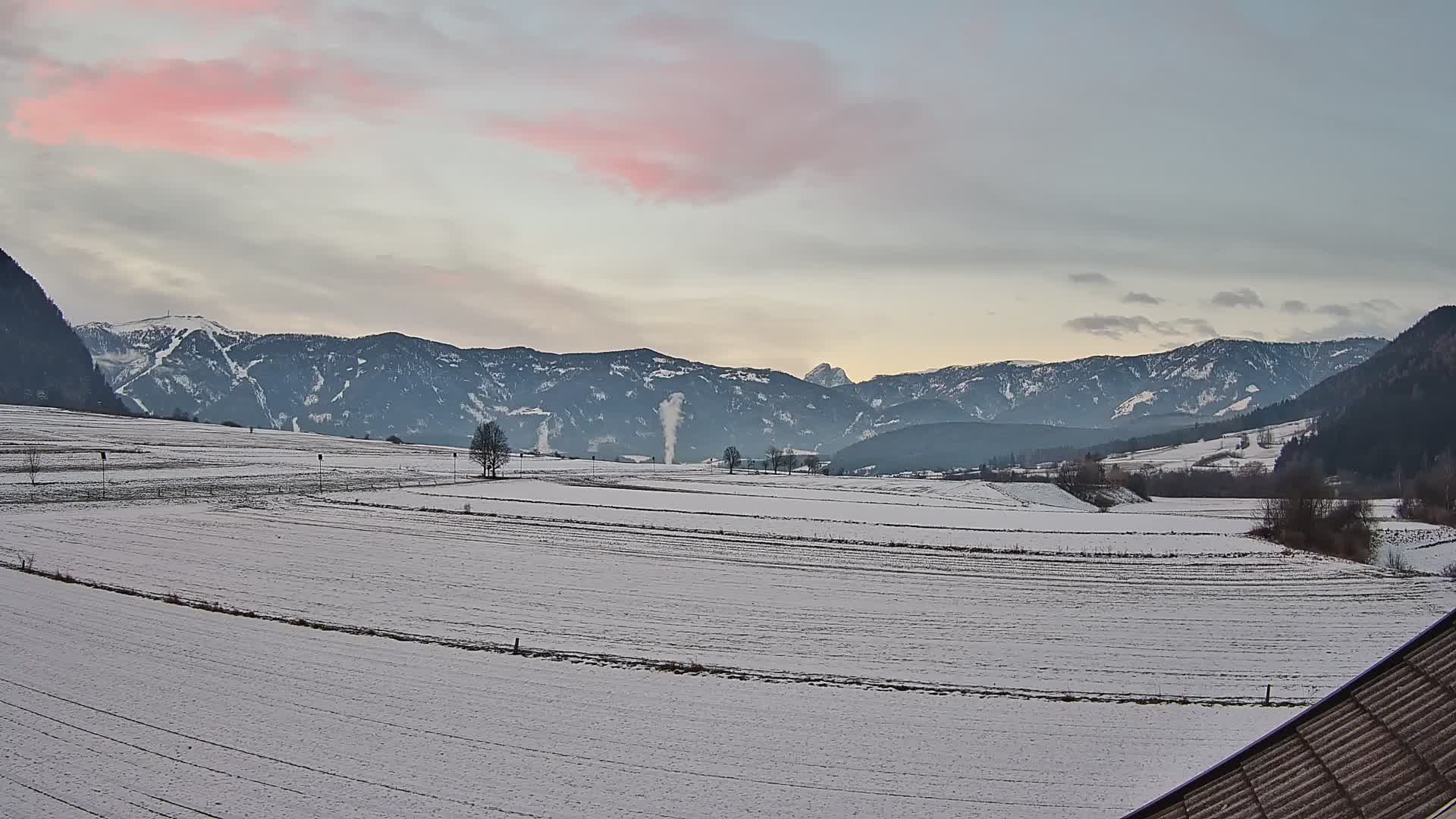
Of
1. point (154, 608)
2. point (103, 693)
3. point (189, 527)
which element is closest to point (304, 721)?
point (103, 693)

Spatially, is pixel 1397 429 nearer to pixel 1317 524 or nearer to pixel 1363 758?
pixel 1317 524

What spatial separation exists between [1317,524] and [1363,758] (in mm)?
74084

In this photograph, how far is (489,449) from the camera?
12331 centimetres

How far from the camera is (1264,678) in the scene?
27.1 metres

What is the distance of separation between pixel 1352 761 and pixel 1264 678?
74.9 feet

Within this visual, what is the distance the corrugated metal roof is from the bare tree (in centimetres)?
11408

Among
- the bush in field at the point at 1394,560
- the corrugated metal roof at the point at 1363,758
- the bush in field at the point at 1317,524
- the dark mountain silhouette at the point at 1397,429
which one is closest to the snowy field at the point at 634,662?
the bush in field at the point at 1394,560

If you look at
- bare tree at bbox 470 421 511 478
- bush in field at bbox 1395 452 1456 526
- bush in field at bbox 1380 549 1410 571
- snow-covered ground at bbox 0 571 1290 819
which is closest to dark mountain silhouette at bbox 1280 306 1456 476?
bush in field at bbox 1395 452 1456 526

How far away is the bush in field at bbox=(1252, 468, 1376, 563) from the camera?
64.8 meters

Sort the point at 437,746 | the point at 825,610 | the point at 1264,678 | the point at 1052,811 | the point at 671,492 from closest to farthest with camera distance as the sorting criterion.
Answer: the point at 1052,811
the point at 437,746
the point at 1264,678
the point at 825,610
the point at 671,492

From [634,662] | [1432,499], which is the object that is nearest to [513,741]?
[634,662]

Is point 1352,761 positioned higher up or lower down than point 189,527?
higher up

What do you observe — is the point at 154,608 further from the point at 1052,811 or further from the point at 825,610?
the point at 1052,811

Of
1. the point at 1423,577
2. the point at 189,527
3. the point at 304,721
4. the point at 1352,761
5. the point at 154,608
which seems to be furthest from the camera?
the point at 189,527
